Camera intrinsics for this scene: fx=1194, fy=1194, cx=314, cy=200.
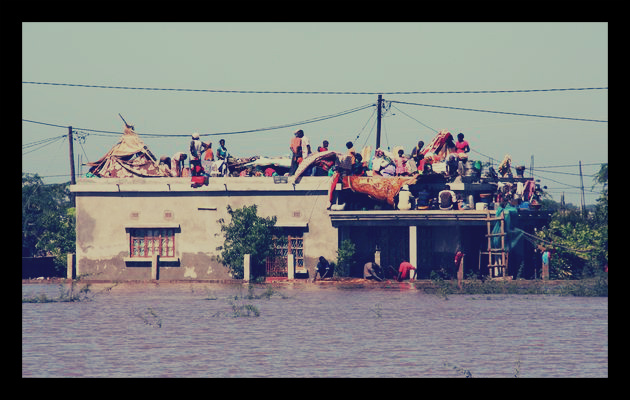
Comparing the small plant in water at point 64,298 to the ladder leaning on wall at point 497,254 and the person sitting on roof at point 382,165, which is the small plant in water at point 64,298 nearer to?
the person sitting on roof at point 382,165

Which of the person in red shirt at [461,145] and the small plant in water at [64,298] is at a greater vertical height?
the person in red shirt at [461,145]

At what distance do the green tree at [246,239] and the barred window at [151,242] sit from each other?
191 centimetres

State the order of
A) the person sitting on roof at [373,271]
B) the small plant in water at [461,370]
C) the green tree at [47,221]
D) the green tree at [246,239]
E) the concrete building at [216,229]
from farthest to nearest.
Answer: the green tree at [47,221] → the concrete building at [216,229] → the green tree at [246,239] → the person sitting on roof at [373,271] → the small plant in water at [461,370]

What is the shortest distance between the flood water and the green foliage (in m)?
4.01

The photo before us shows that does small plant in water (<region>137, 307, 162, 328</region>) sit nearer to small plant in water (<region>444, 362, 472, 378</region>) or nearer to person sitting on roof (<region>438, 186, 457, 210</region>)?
small plant in water (<region>444, 362, 472, 378</region>)

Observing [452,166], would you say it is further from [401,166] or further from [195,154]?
[195,154]

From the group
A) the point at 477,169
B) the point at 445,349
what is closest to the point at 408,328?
the point at 445,349

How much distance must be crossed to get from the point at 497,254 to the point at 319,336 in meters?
16.4

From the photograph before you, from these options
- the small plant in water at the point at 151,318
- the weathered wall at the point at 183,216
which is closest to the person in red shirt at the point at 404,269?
the weathered wall at the point at 183,216

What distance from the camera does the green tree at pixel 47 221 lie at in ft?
150

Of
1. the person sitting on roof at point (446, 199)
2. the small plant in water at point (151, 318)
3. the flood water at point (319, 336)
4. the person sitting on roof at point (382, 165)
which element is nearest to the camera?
the flood water at point (319, 336)

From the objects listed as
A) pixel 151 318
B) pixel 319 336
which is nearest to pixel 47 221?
pixel 151 318

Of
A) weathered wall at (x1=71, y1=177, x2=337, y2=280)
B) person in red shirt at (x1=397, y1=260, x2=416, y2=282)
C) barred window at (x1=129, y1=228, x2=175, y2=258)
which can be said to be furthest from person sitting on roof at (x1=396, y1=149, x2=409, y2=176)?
barred window at (x1=129, y1=228, x2=175, y2=258)

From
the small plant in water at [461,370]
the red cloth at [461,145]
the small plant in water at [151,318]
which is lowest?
the small plant in water at [461,370]
